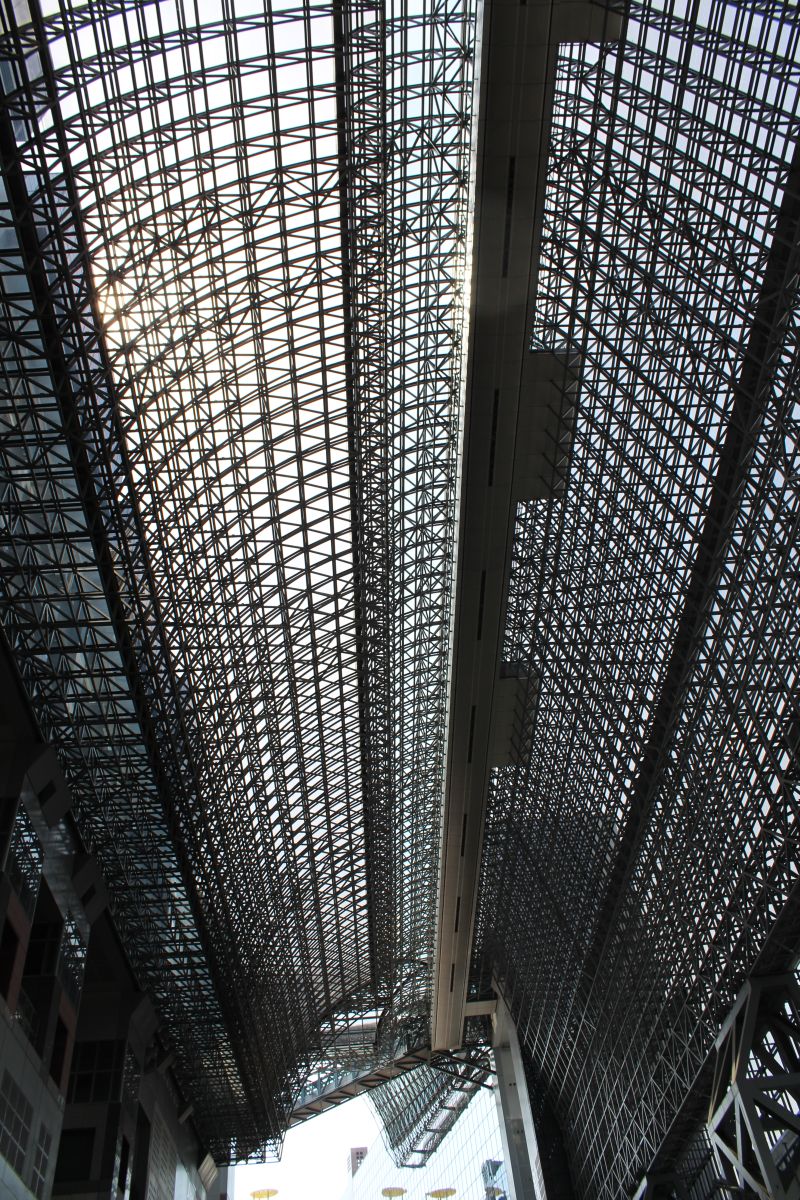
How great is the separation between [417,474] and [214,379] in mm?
9001

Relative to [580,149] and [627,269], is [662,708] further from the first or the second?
[580,149]

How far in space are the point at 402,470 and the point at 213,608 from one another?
8256 millimetres

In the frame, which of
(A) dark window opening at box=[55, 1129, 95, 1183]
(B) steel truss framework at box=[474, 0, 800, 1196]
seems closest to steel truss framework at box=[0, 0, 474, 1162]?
(B) steel truss framework at box=[474, 0, 800, 1196]

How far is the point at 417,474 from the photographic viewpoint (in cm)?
3750

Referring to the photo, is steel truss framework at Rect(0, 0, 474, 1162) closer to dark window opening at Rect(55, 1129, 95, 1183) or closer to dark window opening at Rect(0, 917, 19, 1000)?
dark window opening at Rect(0, 917, 19, 1000)

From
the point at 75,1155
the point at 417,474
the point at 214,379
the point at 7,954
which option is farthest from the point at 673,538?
the point at 75,1155

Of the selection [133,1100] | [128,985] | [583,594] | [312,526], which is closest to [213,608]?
[312,526]

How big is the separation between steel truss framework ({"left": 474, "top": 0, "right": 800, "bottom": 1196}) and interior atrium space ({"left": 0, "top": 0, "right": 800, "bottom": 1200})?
171 millimetres

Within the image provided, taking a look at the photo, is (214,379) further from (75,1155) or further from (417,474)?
(75,1155)

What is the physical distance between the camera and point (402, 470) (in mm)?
36469

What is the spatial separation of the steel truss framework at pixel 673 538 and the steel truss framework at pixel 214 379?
3805 millimetres

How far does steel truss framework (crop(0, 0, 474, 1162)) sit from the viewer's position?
2336 centimetres

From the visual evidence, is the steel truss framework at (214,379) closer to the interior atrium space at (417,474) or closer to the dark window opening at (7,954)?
the interior atrium space at (417,474)

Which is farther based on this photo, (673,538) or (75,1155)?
(75,1155)
